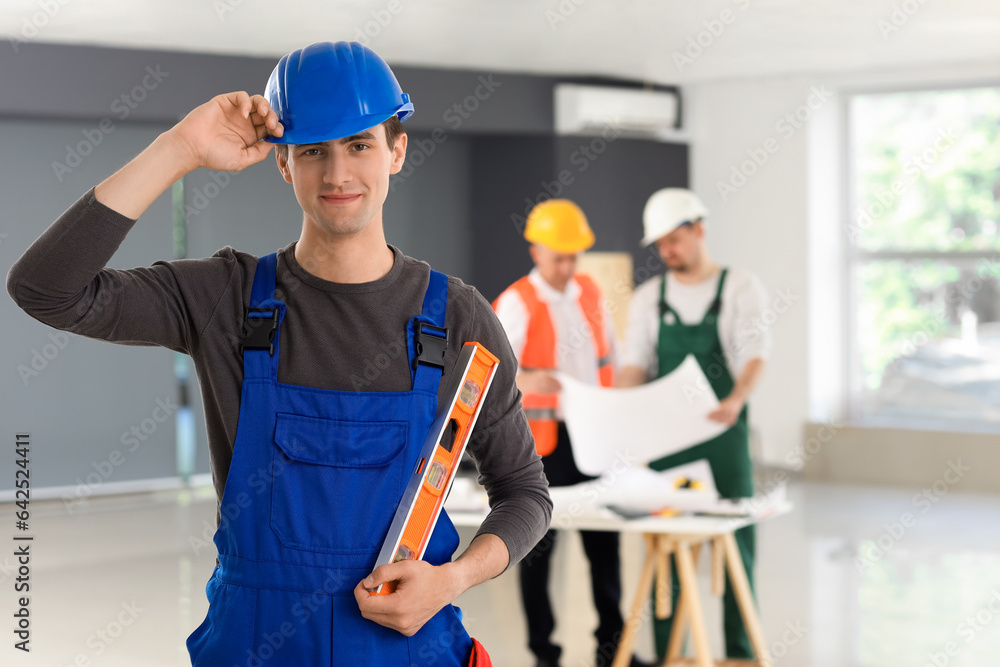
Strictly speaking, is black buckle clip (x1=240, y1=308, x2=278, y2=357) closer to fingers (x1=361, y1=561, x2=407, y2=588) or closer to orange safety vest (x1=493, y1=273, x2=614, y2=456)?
fingers (x1=361, y1=561, x2=407, y2=588)

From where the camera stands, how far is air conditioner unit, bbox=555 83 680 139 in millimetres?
7355

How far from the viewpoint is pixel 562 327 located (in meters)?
4.20

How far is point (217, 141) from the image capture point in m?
1.06

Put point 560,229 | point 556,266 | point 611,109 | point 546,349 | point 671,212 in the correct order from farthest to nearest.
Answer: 1. point 611,109
2. point 560,229
3. point 556,266
4. point 546,349
5. point 671,212

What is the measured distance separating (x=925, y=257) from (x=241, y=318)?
746 centimetres

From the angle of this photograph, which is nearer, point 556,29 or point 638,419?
point 638,419

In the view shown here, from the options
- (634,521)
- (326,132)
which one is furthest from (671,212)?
(326,132)

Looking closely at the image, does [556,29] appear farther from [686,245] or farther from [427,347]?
[427,347]

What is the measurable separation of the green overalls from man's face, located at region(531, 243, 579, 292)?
488 mm

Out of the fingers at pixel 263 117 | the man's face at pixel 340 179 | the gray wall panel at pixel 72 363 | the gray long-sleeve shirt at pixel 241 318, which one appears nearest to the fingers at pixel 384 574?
the gray long-sleeve shirt at pixel 241 318

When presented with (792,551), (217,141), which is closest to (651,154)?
(792,551)

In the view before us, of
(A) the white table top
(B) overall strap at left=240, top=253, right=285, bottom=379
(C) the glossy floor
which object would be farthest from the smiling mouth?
(C) the glossy floor

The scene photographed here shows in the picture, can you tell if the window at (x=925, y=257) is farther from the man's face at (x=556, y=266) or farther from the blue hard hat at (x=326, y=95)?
the blue hard hat at (x=326, y=95)

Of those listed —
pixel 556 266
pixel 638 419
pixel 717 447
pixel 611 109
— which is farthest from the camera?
pixel 611 109
